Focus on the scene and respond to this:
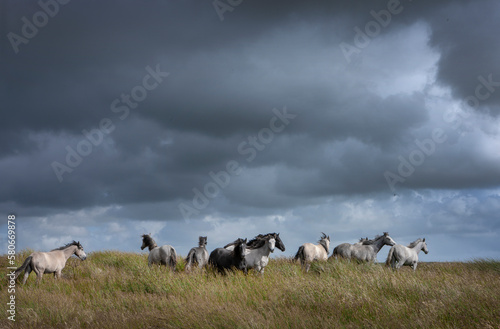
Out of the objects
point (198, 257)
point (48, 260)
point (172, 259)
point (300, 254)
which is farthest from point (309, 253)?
point (48, 260)

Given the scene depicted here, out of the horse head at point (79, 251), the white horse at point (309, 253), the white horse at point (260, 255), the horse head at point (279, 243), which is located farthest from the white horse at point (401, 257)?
the horse head at point (79, 251)

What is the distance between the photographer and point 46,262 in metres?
19.0

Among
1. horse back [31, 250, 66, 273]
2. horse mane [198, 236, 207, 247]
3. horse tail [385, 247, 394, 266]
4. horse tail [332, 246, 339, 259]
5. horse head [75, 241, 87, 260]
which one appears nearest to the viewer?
horse back [31, 250, 66, 273]

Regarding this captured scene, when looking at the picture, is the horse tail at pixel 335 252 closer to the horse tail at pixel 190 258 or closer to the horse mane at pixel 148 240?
the horse tail at pixel 190 258

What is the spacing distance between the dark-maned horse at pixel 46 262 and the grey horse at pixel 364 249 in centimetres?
1424

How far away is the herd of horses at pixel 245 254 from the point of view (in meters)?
18.3

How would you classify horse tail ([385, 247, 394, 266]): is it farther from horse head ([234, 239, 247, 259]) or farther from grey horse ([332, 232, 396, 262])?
horse head ([234, 239, 247, 259])

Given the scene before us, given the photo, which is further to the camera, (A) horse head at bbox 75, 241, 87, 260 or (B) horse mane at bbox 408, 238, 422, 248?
(B) horse mane at bbox 408, 238, 422, 248

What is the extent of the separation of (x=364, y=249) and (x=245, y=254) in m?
8.41

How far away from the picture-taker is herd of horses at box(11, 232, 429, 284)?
18.3 metres

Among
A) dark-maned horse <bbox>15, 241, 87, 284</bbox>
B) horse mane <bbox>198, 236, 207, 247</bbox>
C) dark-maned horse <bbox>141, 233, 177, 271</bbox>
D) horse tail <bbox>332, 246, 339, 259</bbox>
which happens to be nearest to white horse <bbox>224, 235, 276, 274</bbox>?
horse mane <bbox>198, 236, 207, 247</bbox>

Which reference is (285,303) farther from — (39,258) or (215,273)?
(39,258)

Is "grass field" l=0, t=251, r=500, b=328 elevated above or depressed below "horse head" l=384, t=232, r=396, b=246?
below

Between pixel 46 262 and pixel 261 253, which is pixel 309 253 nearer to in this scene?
pixel 261 253
